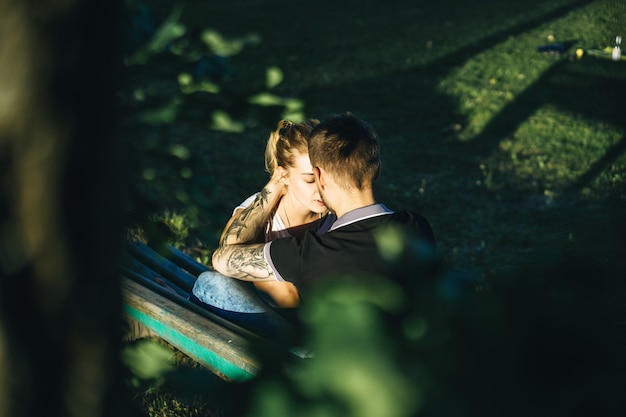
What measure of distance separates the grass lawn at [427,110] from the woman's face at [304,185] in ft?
1.94

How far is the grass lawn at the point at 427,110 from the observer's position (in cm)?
146

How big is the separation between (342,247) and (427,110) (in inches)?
323

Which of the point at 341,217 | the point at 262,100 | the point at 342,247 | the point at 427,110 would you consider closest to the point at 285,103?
the point at 262,100

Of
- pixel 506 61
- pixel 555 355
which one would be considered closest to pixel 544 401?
pixel 555 355

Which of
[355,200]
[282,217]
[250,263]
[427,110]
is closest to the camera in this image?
[355,200]

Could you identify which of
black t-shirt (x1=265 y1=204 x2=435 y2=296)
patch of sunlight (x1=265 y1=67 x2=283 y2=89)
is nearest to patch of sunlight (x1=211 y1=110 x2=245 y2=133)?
patch of sunlight (x1=265 y1=67 x2=283 y2=89)

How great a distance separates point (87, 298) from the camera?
1.18 meters

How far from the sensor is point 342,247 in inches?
130

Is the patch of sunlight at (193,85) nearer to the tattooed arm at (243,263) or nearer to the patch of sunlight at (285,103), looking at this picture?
the patch of sunlight at (285,103)

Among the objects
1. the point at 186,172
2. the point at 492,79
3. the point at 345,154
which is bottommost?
the point at 492,79

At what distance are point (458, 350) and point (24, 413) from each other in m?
0.70

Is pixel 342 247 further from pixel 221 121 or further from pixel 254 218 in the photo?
pixel 221 121

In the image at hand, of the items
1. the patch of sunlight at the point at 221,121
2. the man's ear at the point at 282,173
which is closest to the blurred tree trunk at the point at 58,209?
the patch of sunlight at the point at 221,121

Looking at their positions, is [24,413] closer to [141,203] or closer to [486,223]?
[141,203]
